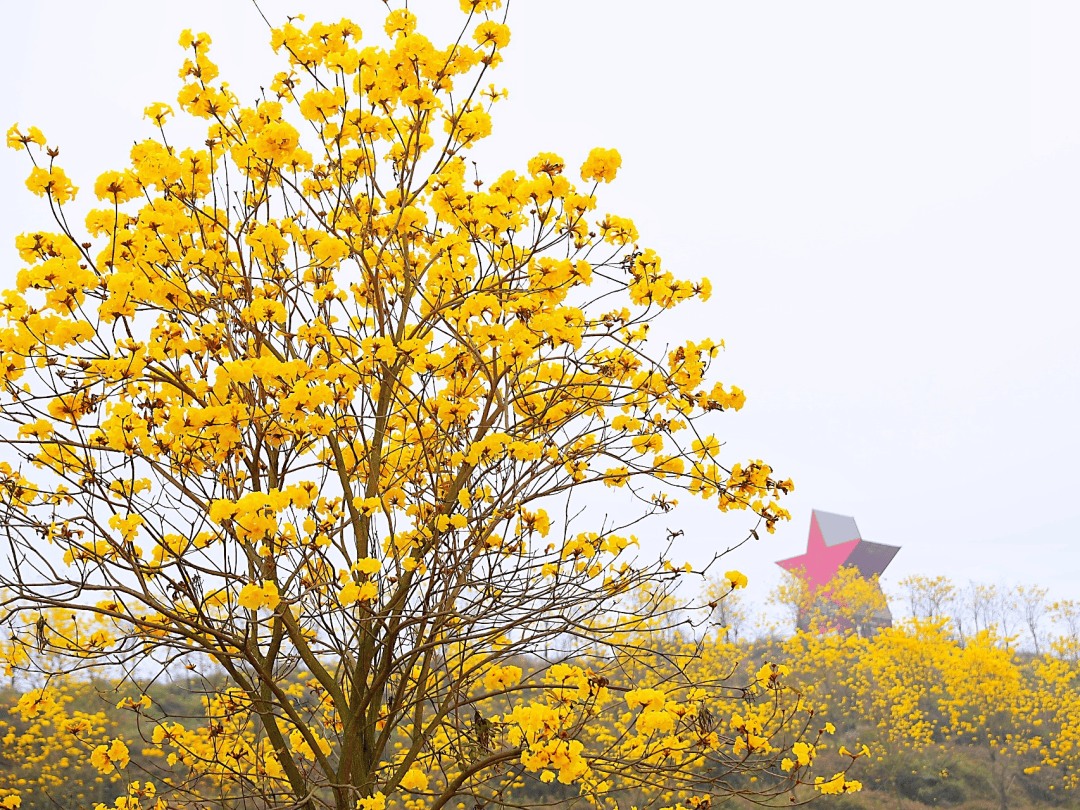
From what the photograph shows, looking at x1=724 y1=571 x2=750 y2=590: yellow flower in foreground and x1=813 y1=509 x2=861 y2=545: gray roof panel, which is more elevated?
x1=813 y1=509 x2=861 y2=545: gray roof panel

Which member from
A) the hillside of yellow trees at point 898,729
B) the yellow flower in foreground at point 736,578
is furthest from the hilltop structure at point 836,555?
the yellow flower in foreground at point 736,578

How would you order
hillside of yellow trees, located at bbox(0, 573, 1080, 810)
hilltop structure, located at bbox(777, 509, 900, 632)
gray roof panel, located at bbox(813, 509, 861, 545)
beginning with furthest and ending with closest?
gray roof panel, located at bbox(813, 509, 861, 545), hilltop structure, located at bbox(777, 509, 900, 632), hillside of yellow trees, located at bbox(0, 573, 1080, 810)

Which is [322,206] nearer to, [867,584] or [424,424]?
[424,424]

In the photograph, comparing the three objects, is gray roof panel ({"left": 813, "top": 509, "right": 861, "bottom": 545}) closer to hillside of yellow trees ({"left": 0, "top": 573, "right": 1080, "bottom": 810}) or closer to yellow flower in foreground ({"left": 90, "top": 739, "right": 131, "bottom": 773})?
hillside of yellow trees ({"left": 0, "top": 573, "right": 1080, "bottom": 810})

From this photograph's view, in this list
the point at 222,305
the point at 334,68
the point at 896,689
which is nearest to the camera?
the point at 222,305

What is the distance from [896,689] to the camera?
13.9 meters

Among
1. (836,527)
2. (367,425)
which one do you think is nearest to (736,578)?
(367,425)

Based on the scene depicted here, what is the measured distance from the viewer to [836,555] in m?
29.2

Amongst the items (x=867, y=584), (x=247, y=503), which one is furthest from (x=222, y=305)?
(x=867, y=584)

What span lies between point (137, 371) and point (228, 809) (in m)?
2.43

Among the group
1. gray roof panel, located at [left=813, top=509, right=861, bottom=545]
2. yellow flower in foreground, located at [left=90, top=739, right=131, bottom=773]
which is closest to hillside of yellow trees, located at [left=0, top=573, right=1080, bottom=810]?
yellow flower in foreground, located at [left=90, top=739, right=131, bottom=773]

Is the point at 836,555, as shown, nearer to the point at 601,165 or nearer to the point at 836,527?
the point at 836,527

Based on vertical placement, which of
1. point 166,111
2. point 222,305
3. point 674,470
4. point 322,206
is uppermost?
point 166,111

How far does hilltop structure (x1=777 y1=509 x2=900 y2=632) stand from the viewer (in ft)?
93.4
